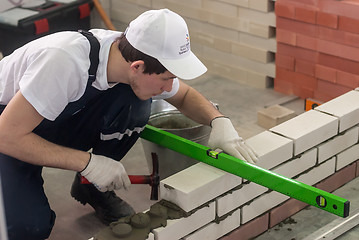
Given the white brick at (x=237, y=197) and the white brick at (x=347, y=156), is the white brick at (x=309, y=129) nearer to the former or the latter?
the white brick at (x=347, y=156)

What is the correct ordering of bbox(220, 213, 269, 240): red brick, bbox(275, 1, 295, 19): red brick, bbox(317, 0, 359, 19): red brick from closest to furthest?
bbox(220, 213, 269, 240): red brick → bbox(317, 0, 359, 19): red brick → bbox(275, 1, 295, 19): red brick

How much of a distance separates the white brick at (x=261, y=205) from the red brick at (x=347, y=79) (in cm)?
146

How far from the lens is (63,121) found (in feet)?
9.80

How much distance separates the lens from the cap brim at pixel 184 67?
2.60 meters

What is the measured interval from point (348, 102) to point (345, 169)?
0.38 meters

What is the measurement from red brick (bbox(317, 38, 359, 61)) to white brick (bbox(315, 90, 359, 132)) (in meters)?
0.81

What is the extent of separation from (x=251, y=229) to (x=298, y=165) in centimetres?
42

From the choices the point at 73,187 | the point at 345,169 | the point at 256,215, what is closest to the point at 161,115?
the point at 73,187

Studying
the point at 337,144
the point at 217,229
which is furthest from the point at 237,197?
the point at 337,144

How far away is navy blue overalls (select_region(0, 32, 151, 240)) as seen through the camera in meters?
2.86

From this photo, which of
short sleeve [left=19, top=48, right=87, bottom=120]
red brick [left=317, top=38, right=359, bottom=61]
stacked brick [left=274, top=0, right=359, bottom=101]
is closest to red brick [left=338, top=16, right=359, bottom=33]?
stacked brick [left=274, top=0, right=359, bottom=101]

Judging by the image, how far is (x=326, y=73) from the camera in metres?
4.50

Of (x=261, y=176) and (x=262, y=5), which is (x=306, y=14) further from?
(x=261, y=176)

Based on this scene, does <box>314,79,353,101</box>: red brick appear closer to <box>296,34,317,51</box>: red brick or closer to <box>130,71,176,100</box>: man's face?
<box>296,34,317,51</box>: red brick
